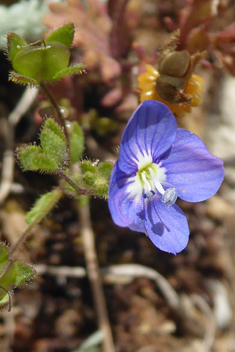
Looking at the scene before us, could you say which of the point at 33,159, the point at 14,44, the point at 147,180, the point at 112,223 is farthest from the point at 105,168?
the point at 112,223

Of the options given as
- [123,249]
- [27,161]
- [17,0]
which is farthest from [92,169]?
[17,0]

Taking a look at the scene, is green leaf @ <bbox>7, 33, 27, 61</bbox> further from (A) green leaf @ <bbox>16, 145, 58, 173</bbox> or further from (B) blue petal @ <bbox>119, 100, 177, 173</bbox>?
(B) blue petal @ <bbox>119, 100, 177, 173</bbox>

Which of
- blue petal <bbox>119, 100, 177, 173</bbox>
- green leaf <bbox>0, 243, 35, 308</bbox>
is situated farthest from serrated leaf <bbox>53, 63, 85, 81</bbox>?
green leaf <bbox>0, 243, 35, 308</bbox>

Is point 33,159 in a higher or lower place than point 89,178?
higher

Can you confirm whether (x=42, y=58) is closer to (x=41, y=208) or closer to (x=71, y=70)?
(x=71, y=70)

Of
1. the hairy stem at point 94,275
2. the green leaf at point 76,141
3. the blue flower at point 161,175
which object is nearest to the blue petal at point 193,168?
the blue flower at point 161,175

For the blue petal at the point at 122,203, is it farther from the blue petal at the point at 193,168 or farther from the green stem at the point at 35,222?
the green stem at the point at 35,222
